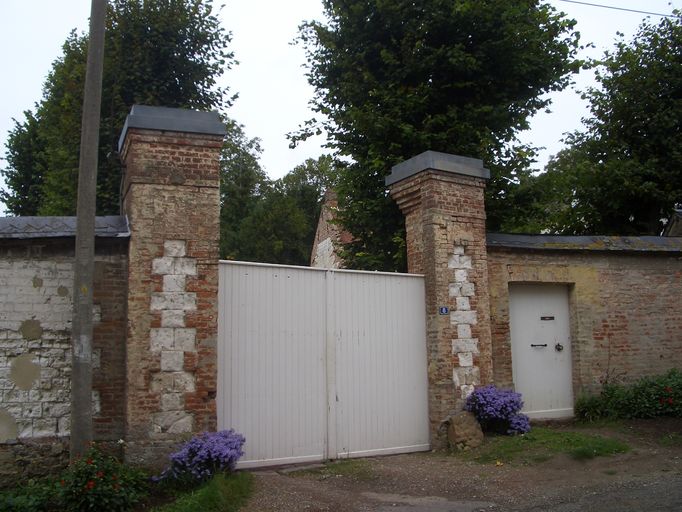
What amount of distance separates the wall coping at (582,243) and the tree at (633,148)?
424 cm

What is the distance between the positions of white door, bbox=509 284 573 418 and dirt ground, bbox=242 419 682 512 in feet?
5.12

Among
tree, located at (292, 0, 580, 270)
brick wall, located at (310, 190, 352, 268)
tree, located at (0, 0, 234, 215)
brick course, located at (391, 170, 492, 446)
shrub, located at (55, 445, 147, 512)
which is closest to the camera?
shrub, located at (55, 445, 147, 512)

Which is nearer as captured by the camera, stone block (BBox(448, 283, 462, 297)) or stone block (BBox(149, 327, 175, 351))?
stone block (BBox(149, 327, 175, 351))

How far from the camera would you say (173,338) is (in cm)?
643

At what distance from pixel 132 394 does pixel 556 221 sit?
1347 cm

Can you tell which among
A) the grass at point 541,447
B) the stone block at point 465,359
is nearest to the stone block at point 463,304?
the stone block at point 465,359

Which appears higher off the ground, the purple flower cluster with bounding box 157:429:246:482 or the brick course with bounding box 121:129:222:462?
the brick course with bounding box 121:129:222:462

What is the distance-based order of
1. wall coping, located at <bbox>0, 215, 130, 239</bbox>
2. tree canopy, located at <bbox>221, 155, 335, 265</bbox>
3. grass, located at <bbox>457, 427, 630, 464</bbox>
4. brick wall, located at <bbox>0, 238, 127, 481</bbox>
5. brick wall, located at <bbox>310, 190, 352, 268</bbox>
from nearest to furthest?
brick wall, located at <bbox>0, 238, 127, 481</bbox> < wall coping, located at <bbox>0, 215, 130, 239</bbox> < grass, located at <bbox>457, 427, 630, 464</bbox> < brick wall, located at <bbox>310, 190, 352, 268</bbox> < tree canopy, located at <bbox>221, 155, 335, 265</bbox>

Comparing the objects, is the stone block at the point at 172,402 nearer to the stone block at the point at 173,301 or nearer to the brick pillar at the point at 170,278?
the brick pillar at the point at 170,278

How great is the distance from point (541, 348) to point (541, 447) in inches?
83.5

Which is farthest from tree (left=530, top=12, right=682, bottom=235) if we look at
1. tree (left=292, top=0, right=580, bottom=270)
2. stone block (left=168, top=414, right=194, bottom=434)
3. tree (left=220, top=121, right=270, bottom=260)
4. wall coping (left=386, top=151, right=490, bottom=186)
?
tree (left=220, top=121, right=270, bottom=260)

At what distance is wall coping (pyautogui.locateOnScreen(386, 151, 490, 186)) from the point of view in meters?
8.24

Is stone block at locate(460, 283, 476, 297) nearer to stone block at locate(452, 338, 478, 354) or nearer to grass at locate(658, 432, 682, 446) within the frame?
stone block at locate(452, 338, 478, 354)

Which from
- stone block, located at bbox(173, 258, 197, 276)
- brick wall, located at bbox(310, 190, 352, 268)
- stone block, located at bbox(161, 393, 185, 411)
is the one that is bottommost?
stone block, located at bbox(161, 393, 185, 411)
